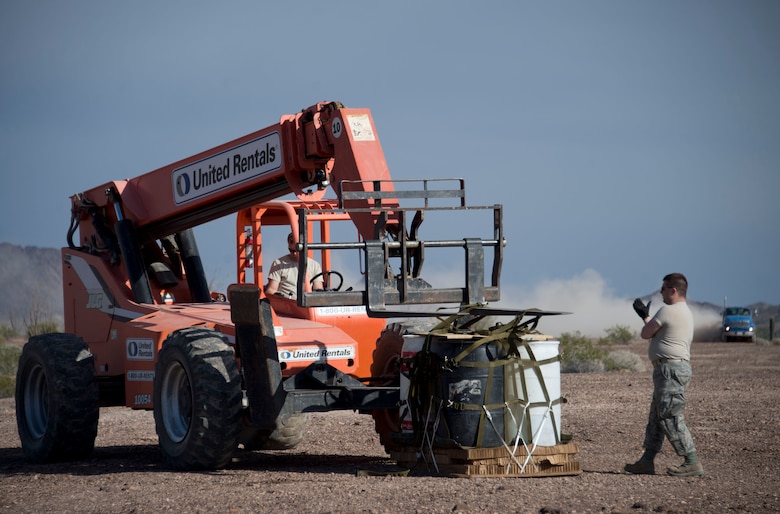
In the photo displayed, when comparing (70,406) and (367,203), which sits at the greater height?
(367,203)

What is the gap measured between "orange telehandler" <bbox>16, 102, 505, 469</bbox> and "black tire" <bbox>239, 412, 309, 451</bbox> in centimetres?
2

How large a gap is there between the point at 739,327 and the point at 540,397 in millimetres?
40503

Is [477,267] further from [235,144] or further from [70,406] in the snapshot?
[70,406]

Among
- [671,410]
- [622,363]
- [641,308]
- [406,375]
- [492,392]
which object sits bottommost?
[622,363]

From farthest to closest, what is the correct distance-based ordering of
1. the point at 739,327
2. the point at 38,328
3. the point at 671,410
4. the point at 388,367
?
the point at 739,327 → the point at 38,328 → the point at 388,367 → the point at 671,410

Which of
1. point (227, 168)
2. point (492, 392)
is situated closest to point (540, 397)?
point (492, 392)

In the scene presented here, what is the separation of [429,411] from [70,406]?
14.3 feet

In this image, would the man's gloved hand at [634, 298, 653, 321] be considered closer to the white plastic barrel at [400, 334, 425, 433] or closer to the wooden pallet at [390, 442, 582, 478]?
the wooden pallet at [390, 442, 582, 478]

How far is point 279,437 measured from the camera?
47.6 ft

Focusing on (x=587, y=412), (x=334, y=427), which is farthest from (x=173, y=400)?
(x=587, y=412)

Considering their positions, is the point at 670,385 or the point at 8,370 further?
the point at 8,370

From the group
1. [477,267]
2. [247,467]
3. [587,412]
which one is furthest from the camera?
[587,412]

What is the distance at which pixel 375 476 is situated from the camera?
36.7ft

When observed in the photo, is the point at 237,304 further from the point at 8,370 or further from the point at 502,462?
the point at 8,370
